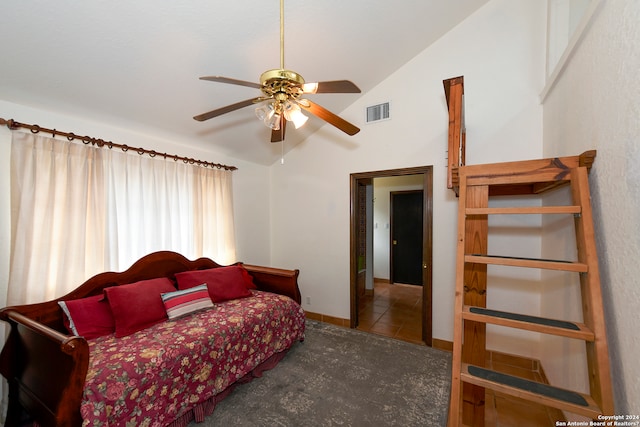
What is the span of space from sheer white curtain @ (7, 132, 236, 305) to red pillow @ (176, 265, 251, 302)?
376mm

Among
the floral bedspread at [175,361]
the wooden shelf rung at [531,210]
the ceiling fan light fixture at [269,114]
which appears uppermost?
the ceiling fan light fixture at [269,114]

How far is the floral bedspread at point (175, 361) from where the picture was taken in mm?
1391

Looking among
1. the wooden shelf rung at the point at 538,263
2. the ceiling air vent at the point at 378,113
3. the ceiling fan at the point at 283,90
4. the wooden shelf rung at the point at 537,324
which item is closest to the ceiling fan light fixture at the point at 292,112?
the ceiling fan at the point at 283,90

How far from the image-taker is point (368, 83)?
9.71 ft

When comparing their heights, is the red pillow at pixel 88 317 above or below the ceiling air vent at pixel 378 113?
below

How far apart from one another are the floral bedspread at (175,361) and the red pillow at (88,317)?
96mm

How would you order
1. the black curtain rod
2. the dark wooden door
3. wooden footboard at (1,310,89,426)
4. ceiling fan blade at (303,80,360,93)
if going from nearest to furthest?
wooden footboard at (1,310,89,426) → ceiling fan blade at (303,80,360,93) → the black curtain rod → the dark wooden door

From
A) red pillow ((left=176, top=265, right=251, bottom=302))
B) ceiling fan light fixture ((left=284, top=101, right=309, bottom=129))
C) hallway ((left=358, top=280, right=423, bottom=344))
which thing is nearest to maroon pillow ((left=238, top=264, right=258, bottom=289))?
red pillow ((left=176, top=265, right=251, bottom=302))

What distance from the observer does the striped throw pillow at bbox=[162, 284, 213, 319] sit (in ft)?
7.08

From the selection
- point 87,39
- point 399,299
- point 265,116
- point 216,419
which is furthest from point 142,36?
point 399,299

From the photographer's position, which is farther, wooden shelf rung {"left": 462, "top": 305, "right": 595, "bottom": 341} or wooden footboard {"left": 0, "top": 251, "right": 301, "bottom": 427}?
wooden footboard {"left": 0, "top": 251, "right": 301, "bottom": 427}

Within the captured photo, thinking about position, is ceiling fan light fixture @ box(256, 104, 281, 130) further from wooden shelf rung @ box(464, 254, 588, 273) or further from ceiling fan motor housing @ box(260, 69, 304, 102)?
wooden shelf rung @ box(464, 254, 588, 273)

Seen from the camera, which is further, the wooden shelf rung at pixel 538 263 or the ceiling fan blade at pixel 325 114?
the ceiling fan blade at pixel 325 114

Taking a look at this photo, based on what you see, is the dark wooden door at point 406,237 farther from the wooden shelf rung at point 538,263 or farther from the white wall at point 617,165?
the wooden shelf rung at point 538,263
